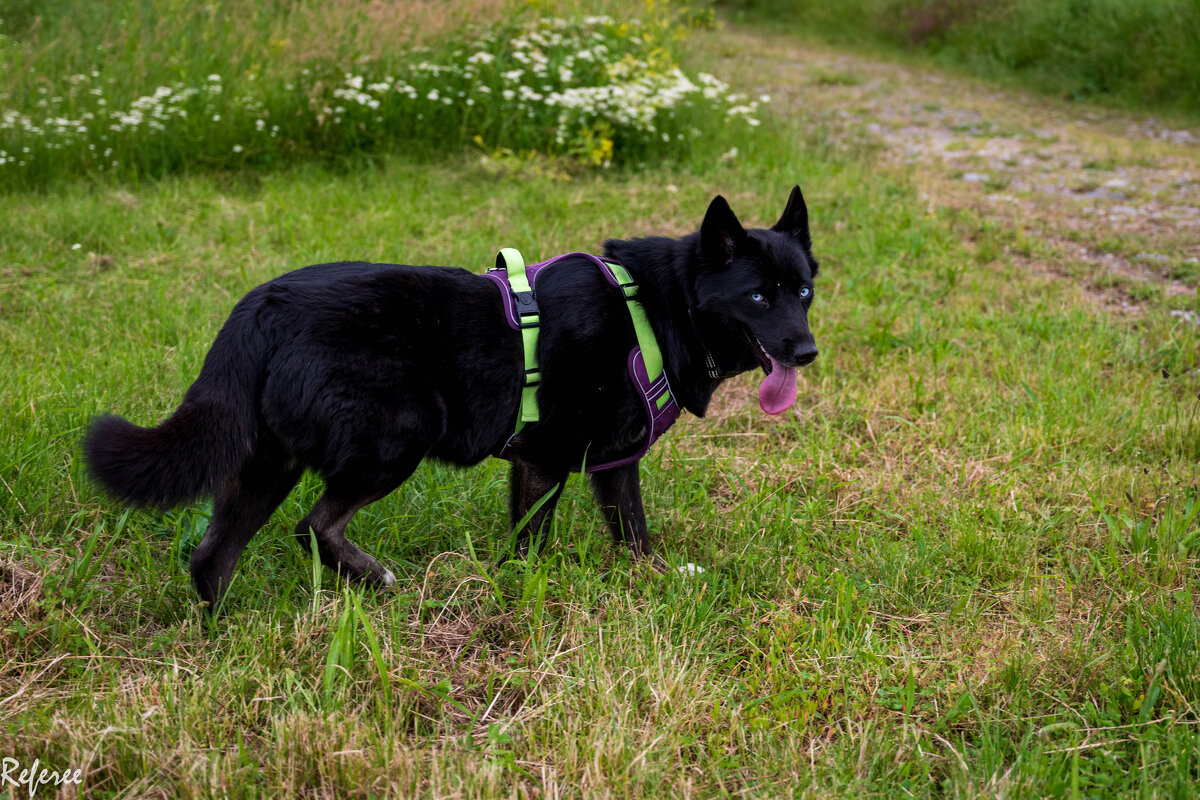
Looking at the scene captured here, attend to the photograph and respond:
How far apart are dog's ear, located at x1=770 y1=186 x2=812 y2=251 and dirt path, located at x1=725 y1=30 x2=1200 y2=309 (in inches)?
111

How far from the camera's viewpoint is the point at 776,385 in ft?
8.80

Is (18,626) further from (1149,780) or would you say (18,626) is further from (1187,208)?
(1187,208)

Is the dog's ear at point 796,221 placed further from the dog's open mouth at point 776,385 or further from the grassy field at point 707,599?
the grassy field at point 707,599

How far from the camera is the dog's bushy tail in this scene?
6.80 ft

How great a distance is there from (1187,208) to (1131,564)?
4880 millimetres

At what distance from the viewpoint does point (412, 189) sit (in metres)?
6.11

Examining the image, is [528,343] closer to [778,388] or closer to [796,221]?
[778,388]

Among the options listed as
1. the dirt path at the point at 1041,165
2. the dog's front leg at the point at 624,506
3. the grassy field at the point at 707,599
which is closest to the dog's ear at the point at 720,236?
the dog's front leg at the point at 624,506

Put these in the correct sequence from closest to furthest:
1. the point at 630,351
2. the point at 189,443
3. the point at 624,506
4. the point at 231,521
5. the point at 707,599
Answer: the point at 189,443, the point at 231,521, the point at 707,599, the point at 630,351, the point at 624,506

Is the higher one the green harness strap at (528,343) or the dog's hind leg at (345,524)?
the green harness strap at (528,343)

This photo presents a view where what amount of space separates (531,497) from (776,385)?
838 mm

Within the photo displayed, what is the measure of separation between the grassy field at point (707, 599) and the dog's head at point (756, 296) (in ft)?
1.89

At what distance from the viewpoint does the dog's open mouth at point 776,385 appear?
8.79 ft

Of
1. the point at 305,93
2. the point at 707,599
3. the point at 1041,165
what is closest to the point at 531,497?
the point at 707,599
